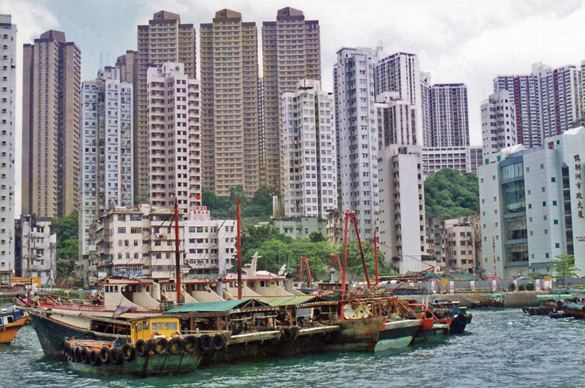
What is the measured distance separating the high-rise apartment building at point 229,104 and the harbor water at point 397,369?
10557cm

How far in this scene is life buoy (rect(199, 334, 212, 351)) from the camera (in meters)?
32.2

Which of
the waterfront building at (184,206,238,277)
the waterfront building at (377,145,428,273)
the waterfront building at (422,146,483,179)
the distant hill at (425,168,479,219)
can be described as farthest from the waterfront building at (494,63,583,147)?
the waterfront building at (184,206,238,277)

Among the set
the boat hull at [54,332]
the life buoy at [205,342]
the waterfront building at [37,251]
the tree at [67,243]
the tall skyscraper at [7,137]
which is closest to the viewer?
the life buoy at [205,342]

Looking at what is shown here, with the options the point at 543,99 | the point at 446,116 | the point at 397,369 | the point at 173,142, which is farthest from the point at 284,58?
the point at 397,369

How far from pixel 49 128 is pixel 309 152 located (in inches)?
2578

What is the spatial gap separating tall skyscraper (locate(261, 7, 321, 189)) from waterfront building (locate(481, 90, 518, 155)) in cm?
4381

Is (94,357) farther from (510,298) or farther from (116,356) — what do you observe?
(510,298)

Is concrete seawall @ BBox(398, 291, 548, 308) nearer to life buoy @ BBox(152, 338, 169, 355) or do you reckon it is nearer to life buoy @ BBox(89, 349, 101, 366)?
life buoy @ BBox(152, 338, 169, 355)

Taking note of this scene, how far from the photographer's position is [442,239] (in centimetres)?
11831

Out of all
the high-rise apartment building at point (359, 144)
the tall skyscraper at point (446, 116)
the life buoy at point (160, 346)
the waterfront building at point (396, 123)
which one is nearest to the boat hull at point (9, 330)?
the life buoy at point (160, 346)

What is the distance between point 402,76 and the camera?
168m

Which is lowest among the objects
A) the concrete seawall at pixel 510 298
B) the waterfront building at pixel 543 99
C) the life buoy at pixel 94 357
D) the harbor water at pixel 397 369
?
the harbor water at pixel 397 369

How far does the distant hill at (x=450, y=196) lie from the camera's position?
128 meters

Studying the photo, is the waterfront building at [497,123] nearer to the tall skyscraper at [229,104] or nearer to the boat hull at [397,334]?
the tall skyscraper at [229,104]
